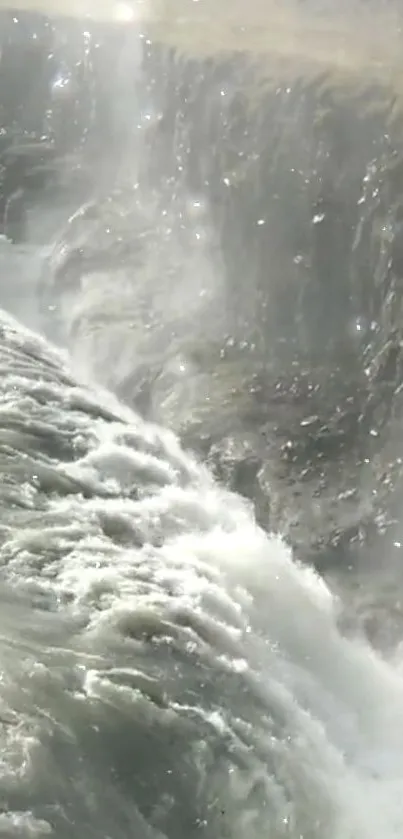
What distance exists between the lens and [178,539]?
3330 mm

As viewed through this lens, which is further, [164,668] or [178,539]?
[178,539]

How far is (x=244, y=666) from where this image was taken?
9.21 ft

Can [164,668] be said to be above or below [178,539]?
below

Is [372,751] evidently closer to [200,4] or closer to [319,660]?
[319,660]

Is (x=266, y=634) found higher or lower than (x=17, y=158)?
lower

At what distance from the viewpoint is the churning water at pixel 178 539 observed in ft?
7.64

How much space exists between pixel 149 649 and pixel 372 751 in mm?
748

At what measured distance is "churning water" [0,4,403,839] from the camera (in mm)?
2328

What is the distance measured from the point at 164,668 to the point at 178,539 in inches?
30.2

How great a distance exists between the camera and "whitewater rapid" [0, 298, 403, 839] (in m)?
2.25

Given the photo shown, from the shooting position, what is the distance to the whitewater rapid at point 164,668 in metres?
2.25

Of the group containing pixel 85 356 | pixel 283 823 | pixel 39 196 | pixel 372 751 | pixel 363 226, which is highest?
pixel 39 196

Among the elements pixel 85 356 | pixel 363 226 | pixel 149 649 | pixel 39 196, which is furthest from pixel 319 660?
pixel 39 196

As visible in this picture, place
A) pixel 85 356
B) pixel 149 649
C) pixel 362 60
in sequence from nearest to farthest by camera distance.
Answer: pixel 149 649, pixel 362 60, pixel 85 356
